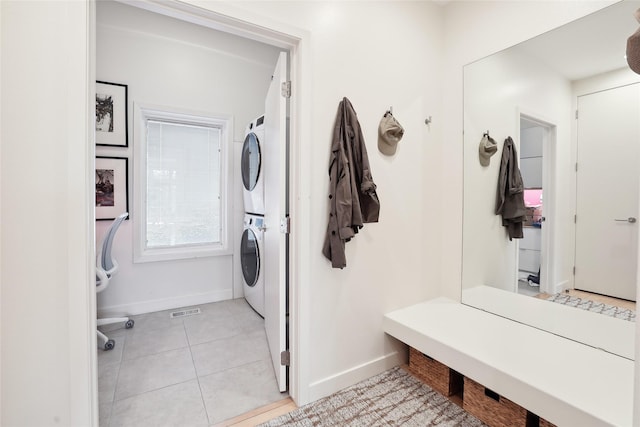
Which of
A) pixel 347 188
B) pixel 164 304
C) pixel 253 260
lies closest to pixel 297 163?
pixel 347 188

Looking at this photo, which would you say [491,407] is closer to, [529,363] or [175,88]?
[529,363]

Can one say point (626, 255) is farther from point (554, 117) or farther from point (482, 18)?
point (482, 18)

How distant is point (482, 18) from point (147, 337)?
357 centimetres

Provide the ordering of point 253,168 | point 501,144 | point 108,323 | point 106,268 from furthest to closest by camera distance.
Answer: point 253,168
point 108,323
point 106,268
point 501,144

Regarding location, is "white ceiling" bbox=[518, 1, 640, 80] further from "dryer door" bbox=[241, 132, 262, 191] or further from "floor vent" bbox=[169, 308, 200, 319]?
"floor vent" bbox=[169, 308, 200, 319]

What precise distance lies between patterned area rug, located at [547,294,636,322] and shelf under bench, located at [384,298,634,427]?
0.70 ft

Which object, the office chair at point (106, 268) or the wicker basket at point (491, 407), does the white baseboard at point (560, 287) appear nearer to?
the wicker basket at point (491, 407)

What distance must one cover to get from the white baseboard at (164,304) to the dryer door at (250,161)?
1.30 meters

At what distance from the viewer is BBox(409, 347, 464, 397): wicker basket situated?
1749 millimetres

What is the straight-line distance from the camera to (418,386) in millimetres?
1842

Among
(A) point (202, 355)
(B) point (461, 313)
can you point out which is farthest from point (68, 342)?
(B) point (461, 313)

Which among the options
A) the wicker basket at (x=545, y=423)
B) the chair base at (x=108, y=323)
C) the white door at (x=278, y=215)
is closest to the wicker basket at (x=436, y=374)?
the wicker basket at (x=545, y=423)

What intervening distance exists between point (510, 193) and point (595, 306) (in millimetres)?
780

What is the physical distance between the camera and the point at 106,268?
241cm
